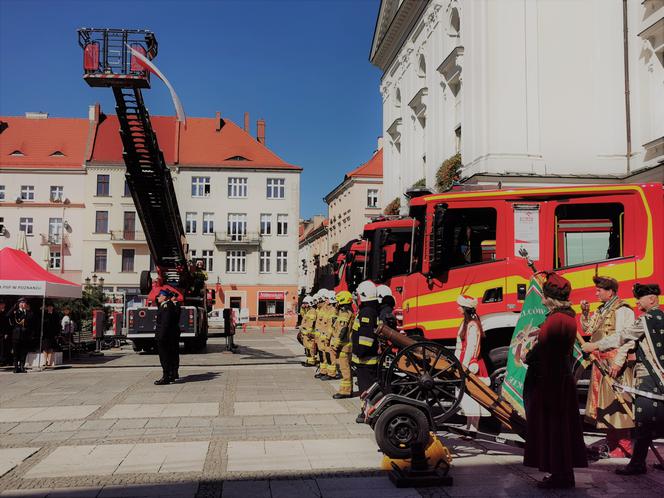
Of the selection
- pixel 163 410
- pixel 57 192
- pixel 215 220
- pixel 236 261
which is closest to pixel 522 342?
pixel 163 410

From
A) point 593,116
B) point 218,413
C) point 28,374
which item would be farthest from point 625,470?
point 593,116

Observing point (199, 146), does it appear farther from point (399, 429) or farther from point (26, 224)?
point (399, 429)

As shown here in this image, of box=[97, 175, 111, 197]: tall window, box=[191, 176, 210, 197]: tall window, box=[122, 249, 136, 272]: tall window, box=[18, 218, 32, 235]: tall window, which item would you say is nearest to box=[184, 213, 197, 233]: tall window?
box=[191, 176, 210, 197]: tall window

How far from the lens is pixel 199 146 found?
61344 millimetres

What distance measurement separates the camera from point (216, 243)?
58.5 metres

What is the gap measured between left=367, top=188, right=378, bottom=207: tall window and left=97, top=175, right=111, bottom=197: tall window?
900 inches

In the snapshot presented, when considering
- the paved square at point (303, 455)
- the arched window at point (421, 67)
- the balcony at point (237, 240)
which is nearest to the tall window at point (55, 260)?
the balcony at point (237, 240)

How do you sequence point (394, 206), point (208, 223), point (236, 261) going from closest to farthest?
point (394, 206)
point (208, 223)
point (236, 261)

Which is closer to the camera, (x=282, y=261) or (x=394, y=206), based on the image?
(x=394, y=206)

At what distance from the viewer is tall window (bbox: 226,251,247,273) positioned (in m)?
59.0

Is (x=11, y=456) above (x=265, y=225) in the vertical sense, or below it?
below

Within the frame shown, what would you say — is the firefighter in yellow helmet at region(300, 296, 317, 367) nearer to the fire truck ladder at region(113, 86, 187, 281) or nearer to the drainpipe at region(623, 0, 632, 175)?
the fire truck ladder at region(113, 86, 187, 281)

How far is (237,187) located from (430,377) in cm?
5377

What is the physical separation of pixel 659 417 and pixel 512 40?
17.9m
